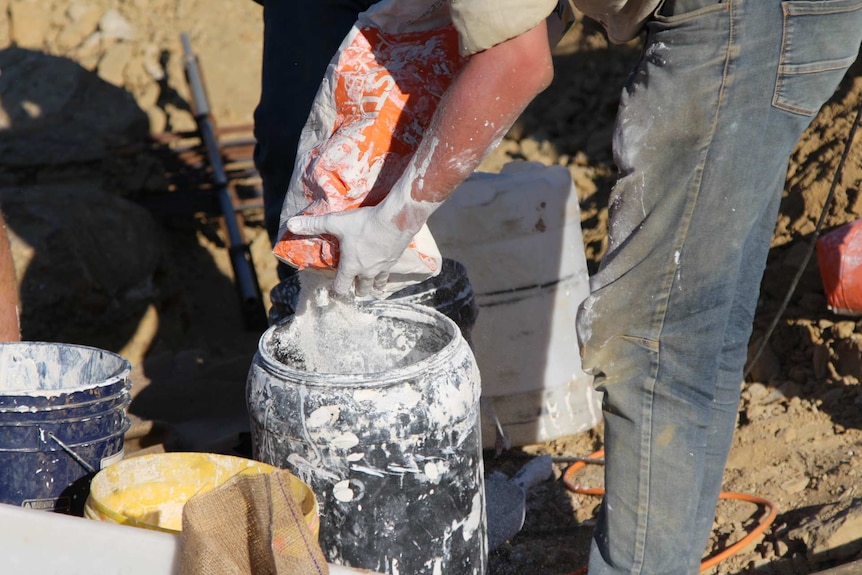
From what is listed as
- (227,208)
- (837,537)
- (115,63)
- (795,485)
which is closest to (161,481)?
(837,537)

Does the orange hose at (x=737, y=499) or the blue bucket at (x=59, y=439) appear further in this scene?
the orange hose at (x=737, y=499)

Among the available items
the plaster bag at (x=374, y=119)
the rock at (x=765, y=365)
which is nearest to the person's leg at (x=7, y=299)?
the plaster bag at (x=374, y=119)

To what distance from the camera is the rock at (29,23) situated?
5.95 m

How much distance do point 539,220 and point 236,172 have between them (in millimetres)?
2523

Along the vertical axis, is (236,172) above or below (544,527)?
above

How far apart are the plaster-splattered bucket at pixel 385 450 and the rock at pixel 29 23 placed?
4.81 metres

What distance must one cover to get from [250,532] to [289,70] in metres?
1.84

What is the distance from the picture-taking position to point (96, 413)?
6.63 feet

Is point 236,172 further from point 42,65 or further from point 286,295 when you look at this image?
point 286,295

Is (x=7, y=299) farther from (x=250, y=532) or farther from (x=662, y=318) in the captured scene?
(x=662, y=318)

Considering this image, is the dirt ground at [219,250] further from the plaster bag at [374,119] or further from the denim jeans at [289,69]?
the plaster bag at [374,119]

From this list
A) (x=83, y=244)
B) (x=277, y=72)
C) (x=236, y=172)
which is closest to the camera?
(x=277, y=72)

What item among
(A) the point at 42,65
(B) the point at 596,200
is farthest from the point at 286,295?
(A) the point at 42,65

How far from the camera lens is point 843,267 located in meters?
2.99
